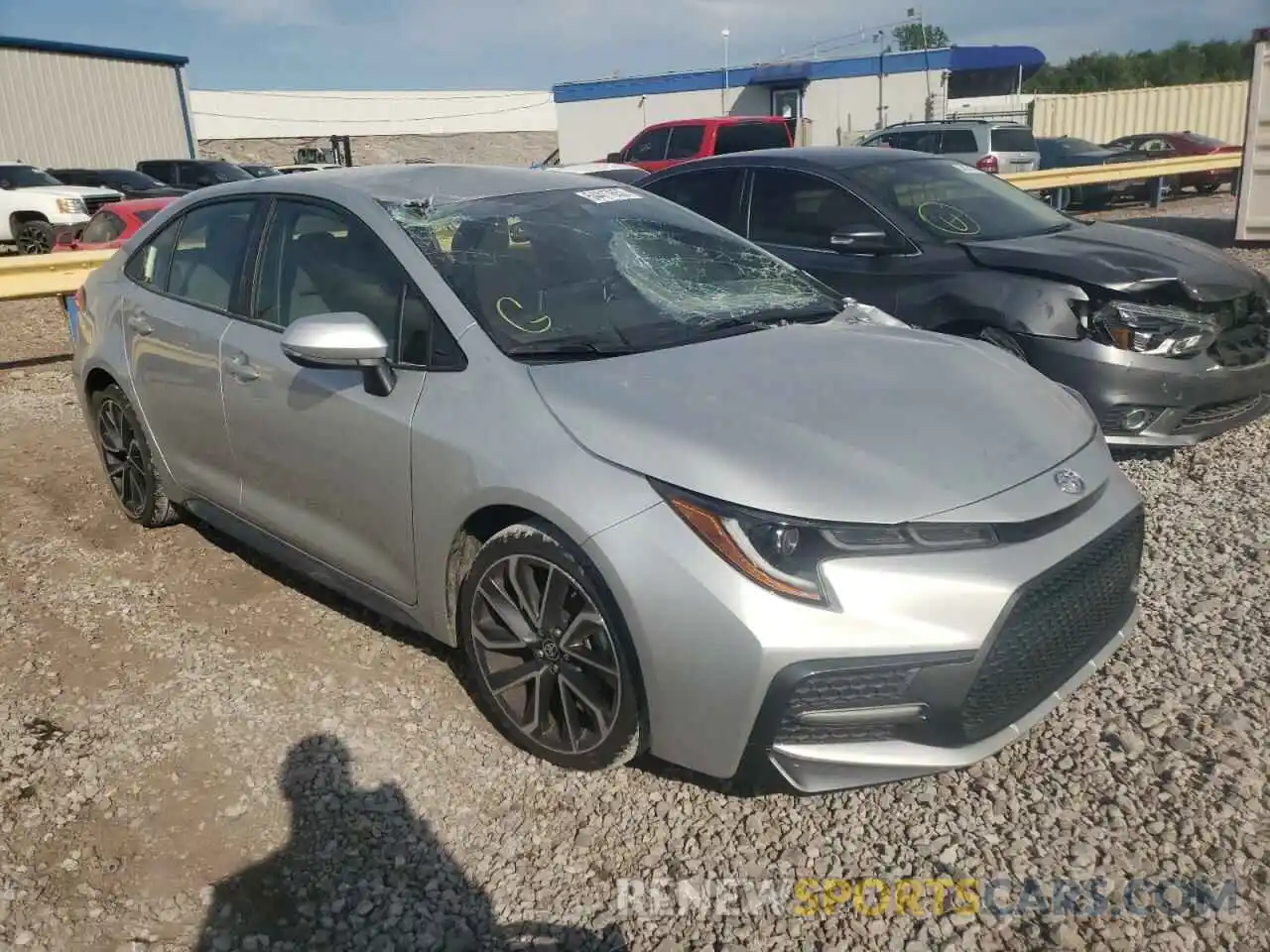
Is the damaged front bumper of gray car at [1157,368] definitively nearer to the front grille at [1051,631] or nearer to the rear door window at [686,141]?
the front grille at [1051,631]

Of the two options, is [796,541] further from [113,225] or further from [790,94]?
[790,94]

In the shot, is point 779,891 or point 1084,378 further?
point 1084,378

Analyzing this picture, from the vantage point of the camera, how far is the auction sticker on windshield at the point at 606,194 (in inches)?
154

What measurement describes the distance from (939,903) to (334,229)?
2.81 m

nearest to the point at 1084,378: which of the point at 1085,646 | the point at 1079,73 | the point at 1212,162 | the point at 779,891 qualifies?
the point at 1085,646

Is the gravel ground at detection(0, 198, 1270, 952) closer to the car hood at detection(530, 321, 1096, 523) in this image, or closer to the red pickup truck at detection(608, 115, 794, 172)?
the car hood at detection(530, 321, 1096, 523)

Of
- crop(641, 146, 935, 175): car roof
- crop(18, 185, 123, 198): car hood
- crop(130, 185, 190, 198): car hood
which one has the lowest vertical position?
crop(130, 185, 190, 198): car hood

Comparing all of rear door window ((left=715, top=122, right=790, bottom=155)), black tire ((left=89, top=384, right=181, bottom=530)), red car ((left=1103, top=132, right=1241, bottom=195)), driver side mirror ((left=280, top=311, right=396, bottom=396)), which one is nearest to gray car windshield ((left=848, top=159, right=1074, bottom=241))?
driver side mirror ((left=280, top=311, right=396, bottom=396))

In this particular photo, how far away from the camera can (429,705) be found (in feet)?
10.9

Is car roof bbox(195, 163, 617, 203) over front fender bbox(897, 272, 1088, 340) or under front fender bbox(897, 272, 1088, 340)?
over

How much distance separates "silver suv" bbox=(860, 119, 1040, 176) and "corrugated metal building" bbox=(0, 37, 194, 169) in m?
21.7

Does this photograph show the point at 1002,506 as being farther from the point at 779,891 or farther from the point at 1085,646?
the point at 779,891

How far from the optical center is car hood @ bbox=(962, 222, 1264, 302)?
4902 mm

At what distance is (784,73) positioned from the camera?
3334 cm
